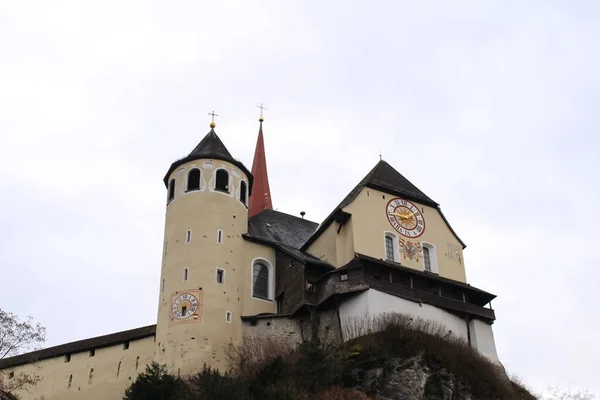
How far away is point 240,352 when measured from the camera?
125 ft

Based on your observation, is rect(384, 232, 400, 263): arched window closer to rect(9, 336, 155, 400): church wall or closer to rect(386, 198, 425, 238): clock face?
rect(386, 198, 425, 238): clock face

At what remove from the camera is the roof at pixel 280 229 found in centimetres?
4450

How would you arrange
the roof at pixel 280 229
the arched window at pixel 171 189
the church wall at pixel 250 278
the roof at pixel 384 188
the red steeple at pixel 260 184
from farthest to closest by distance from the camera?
1. the red steeple at pixel 260 184
2. the roof at pixel 280 229
3. the arched window at pixel 171 189
4. the roof at pixel 384 188
5. the church wall at pixel 250 278

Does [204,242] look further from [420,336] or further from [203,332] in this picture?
[420,336]

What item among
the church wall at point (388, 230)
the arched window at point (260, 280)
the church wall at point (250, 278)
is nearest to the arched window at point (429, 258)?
the church wall at point (388, 230)

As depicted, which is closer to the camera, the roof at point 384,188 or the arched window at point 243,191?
the roof at point 384,188

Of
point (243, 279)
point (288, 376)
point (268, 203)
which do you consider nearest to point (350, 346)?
point (288, 376)

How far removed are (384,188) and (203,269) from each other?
10169 millimetres

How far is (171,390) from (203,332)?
22.0 feet

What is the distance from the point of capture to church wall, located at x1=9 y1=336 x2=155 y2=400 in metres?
39.5

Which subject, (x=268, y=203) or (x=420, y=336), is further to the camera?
(x=268, y=203)

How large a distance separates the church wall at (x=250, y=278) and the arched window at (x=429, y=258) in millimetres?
7460

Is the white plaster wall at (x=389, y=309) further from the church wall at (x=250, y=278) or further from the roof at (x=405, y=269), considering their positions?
the church wall at (x=250, y=278)

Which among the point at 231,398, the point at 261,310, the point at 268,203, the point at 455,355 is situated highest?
the point at 268,203
